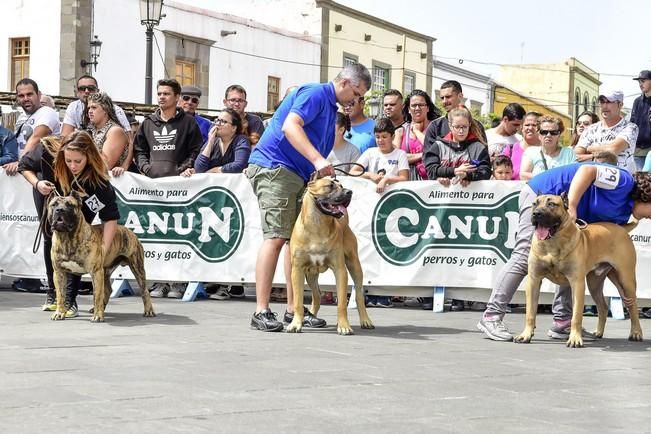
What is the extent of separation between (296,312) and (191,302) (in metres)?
3.03

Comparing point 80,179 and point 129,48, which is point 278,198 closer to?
point 80,179

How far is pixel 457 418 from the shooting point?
196 inches

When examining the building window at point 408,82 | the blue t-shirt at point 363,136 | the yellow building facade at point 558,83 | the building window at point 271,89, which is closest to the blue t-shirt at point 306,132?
the blue t-shirt at point 363,136

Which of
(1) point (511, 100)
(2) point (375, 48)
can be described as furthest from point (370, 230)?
(1) point (511, 100)

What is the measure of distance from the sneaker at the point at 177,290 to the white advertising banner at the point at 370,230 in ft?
0.62

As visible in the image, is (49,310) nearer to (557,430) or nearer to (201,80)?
(557,430)

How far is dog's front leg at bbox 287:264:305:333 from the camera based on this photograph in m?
8.23

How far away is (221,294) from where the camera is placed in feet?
38.2

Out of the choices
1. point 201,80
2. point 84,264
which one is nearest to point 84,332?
point 84,264

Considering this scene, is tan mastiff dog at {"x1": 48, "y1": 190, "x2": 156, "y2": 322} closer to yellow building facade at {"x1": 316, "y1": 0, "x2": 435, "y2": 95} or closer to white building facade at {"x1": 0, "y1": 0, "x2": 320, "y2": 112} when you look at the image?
white building facade at {"x1": 0, "y1": 0, "x2": 320, "y2": 112}

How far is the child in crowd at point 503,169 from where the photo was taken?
11281 mm

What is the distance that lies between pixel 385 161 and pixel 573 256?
11.5 ft

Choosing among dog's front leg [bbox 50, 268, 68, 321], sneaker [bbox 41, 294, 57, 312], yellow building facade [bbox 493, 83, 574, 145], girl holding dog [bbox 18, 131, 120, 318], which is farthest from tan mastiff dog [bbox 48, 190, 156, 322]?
yellow building facade [bbox 493, 83, 574, 145]

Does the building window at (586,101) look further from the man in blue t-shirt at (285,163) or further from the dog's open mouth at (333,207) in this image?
the dog's open mouth at (333,207)
